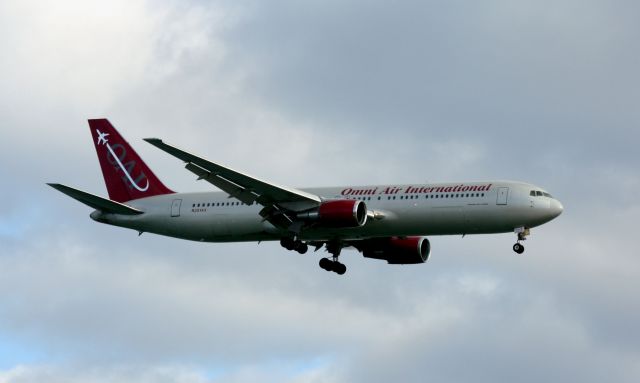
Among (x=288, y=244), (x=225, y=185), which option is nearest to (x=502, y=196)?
(x=288, y=244)

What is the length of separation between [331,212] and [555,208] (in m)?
11.6

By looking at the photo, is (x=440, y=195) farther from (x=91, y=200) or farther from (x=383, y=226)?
(x=91, y=200)

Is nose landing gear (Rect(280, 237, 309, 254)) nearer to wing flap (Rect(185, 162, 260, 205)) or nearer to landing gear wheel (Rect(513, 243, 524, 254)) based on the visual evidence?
wing flap (Rect(185, 162, 260, 205))

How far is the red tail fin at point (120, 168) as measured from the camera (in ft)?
274

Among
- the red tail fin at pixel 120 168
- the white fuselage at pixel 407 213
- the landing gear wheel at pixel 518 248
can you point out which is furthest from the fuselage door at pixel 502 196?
the red tail fin at pixel 120 168

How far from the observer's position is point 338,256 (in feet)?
266

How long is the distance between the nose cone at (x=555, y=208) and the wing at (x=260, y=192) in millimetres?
12091

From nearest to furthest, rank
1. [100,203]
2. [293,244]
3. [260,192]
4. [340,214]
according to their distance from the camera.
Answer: [340,214] → [260,192] → [293,244] → [100,203]

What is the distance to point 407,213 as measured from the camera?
242 ft

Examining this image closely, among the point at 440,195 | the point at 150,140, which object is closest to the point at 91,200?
the point at 150,140

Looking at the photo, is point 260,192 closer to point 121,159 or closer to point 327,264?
point 327,264

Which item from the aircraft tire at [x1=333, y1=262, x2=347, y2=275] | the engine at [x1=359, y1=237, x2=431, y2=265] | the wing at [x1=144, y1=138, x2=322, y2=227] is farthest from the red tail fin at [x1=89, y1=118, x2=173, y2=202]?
the engine at [x1=359, y1=237, x2=431, y2=265]

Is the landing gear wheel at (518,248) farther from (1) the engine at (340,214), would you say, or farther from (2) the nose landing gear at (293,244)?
(2) the nose landing gear at (293,244)

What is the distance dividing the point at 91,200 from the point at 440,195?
64.5 feet
